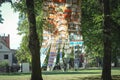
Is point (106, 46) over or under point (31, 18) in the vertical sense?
under

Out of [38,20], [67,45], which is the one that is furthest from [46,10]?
[67,45]

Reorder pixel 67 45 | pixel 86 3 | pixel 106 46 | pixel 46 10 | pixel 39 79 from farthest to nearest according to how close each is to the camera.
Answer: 1. pixel 67 45
2. pixel 86 3
3. pixel 46 10
4. pixel 106 46
5. pixel 39 79

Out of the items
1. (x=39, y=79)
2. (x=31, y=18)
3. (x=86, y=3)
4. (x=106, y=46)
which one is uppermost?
(x=86, y=3)

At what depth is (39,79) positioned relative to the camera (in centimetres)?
2492

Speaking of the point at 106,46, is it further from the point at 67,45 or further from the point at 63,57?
the point at 63,57

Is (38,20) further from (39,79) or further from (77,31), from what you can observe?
(39,79)

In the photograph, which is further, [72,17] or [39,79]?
[72,17]

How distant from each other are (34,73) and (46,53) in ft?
134

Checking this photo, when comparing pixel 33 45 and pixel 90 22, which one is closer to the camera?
pixel 33 45

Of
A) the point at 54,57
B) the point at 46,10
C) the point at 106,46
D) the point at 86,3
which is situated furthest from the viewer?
the point at 54,57

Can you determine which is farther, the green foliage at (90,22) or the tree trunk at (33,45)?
the green foliage at (90,22)

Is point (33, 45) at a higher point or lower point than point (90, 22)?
lower

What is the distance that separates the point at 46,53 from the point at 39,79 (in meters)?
41.0

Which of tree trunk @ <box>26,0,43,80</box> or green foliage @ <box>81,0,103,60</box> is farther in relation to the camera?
green foliage @ <box>81,0,103,60</box>
